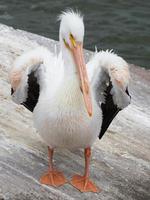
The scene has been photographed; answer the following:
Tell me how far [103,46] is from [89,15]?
1206 millimetres

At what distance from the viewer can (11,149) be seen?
5.85m

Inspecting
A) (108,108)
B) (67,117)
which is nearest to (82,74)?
(67,117)

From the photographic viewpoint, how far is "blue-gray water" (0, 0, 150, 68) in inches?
479

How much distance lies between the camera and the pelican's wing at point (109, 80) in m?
5.32

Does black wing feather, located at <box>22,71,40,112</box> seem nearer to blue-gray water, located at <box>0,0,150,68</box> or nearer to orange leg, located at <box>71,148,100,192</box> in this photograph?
orange leg, located at <box>71,148,100,192</box>

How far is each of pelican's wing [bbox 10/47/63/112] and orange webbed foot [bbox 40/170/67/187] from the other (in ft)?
2.12

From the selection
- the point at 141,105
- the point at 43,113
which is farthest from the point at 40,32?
the point at 43,113

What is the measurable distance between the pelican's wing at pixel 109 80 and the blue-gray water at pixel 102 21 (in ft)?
20.1

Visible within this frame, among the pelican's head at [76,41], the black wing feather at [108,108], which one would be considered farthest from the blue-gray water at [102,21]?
the pelican's head at [76,41]

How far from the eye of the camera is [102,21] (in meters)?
12.9

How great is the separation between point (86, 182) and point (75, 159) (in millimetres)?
436

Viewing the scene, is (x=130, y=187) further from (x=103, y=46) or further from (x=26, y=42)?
(x=103, y=46)

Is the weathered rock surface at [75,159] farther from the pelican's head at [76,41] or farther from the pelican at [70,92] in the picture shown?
the pelican's head at [76,41]

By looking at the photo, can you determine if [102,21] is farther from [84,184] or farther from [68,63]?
[68,63]
